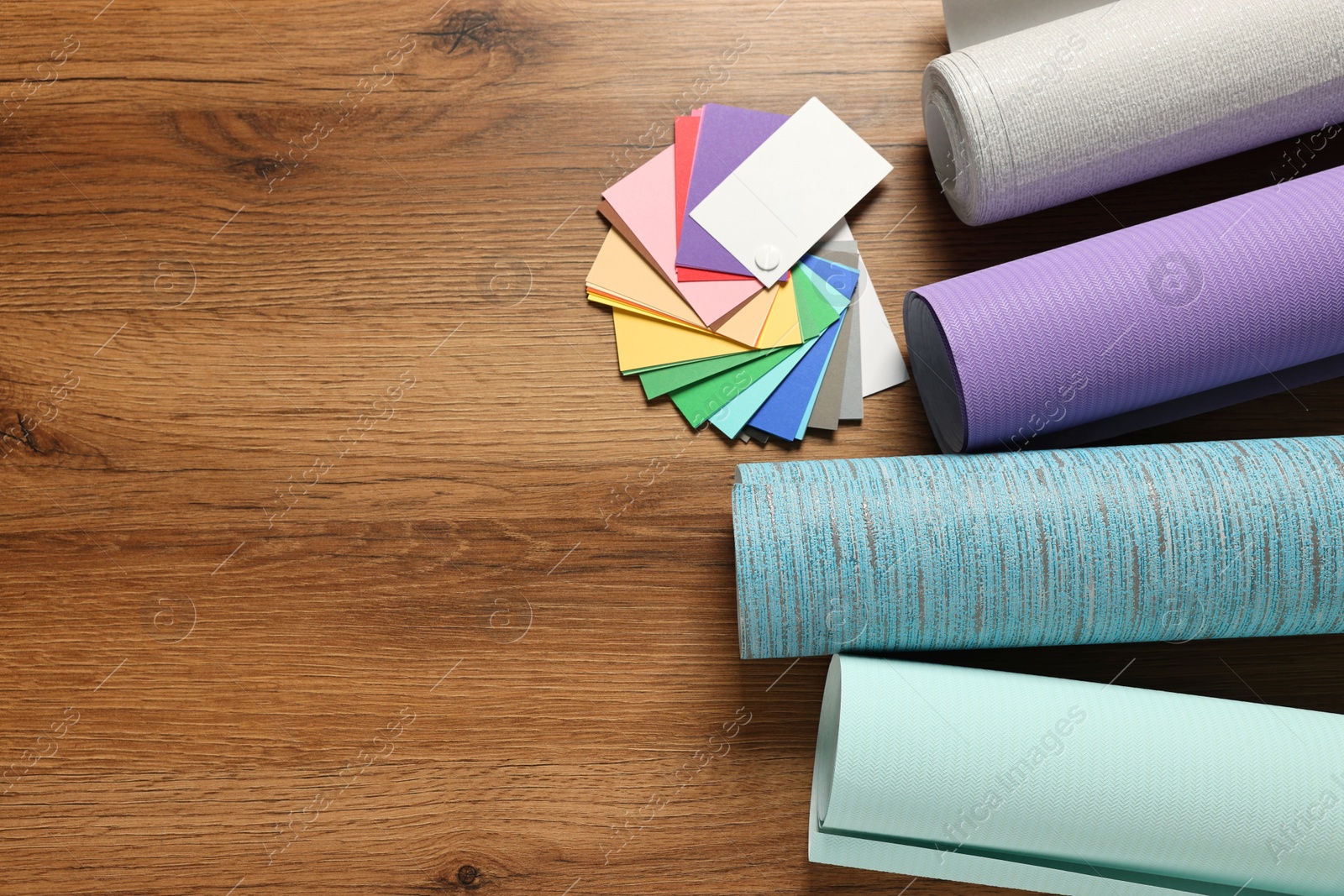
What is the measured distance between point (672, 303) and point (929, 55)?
1.29 feet

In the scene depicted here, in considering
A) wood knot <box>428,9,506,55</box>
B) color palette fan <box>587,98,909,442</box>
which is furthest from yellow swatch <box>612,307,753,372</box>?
wood knot <box>428,9,506,55</box>

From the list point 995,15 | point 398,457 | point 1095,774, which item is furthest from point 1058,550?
point 398,457

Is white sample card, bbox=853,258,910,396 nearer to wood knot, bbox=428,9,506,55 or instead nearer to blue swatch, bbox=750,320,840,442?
blue swatch, bbox=750,320,840,442

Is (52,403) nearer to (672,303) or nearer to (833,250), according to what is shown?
(672,303)

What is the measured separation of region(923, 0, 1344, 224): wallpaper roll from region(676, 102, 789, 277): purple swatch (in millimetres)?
197

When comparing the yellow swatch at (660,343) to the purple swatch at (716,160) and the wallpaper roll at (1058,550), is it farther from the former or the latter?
the wallpaper roll at (1058,550)

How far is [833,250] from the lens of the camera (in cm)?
88

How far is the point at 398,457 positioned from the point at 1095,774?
71 centimetres

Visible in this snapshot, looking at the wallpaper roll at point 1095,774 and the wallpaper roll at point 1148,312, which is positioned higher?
the wallpaper roll at point 1148,312

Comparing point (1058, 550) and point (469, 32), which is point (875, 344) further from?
point (469, 32)

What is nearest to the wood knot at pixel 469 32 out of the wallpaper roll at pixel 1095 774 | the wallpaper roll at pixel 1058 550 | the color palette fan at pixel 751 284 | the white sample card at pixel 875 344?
the color palette fan at pixel 751 284

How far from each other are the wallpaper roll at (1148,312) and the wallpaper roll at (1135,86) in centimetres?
7

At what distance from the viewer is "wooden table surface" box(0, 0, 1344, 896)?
848 mm

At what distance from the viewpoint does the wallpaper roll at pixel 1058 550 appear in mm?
703
